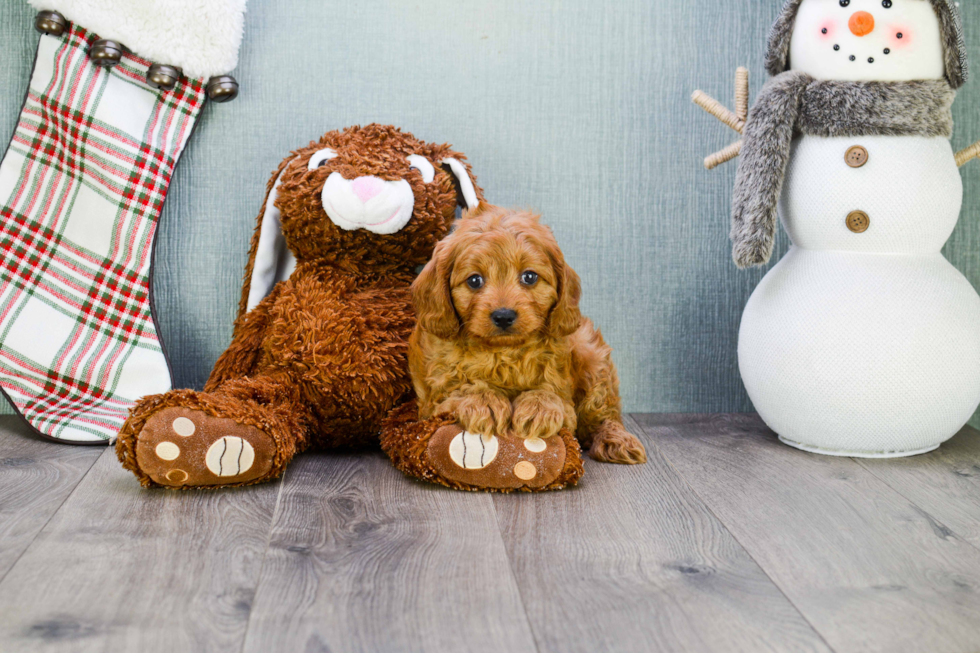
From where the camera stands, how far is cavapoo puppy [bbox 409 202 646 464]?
113cm

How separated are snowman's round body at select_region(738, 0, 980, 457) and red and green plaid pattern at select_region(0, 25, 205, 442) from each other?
1.02 metres

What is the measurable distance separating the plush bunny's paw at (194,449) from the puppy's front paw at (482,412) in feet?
0.90

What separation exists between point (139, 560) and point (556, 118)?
1.02 m

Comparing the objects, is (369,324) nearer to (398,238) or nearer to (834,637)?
(398,238)

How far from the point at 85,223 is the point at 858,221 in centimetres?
126

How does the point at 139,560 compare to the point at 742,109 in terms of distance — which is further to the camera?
the point at 742,109

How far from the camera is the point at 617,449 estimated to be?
132 centimetres

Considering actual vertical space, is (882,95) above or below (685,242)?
above

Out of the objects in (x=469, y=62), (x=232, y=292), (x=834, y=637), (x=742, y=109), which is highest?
(x=469, y=62)

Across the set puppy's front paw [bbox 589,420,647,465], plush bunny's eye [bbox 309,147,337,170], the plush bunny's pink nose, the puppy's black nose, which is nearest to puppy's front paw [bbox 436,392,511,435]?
the puppy's black nose

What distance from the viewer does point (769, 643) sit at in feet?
2.56

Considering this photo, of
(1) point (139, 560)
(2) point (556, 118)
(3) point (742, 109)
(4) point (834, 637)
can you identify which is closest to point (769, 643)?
(4) point (834, 637)

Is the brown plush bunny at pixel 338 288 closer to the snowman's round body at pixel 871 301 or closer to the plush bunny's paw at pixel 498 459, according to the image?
the plush bunny's paw at pixel 498 459

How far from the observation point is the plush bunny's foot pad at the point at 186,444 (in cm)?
110
